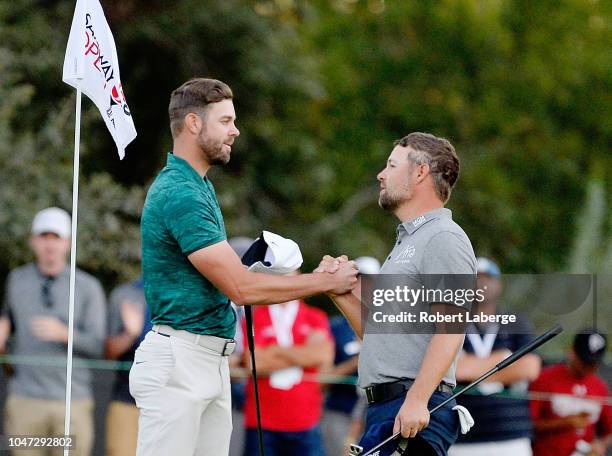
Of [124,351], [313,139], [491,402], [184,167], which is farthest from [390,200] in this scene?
[313,139]

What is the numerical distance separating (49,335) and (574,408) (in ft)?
13.0

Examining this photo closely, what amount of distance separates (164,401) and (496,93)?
77.4 ft

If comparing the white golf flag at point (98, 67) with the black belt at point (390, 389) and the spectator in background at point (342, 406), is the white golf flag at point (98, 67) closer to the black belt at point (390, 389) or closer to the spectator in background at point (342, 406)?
the black belt at point (390, 389)

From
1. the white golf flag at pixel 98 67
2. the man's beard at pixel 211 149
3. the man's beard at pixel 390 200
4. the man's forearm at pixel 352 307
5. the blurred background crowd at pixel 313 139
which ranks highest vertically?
the blurred background crowd at pixel 313 139

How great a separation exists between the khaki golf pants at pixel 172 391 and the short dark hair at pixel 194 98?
3.42 ft

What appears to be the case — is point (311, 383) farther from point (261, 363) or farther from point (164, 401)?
point (164, 401)

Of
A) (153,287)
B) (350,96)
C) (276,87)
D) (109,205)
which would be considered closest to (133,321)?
(153,287)

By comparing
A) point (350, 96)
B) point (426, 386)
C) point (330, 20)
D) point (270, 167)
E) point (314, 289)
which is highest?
point (330, 20)

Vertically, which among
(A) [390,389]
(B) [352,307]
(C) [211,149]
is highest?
(C) [211,149]

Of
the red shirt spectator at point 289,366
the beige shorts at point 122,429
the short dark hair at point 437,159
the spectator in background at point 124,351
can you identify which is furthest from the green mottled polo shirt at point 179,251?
the beige shorts at point 122,429

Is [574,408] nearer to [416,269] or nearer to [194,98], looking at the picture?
[416,269]

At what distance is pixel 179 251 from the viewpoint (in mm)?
5301

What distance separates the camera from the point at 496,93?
27.9 m

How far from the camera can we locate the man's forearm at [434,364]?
493 cm
